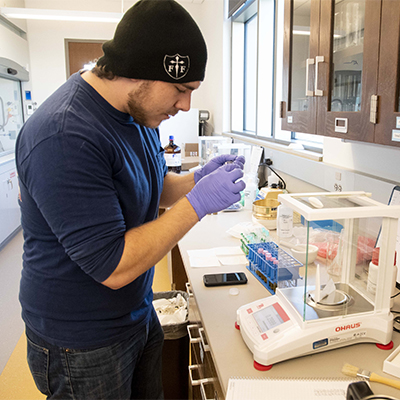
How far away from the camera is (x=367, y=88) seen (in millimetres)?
1053

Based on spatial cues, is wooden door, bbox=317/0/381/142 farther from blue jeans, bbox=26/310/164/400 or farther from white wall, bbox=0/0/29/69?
white wall, bbox=0/0/29/69

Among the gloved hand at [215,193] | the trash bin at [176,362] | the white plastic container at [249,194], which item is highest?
the gloved hand at [215,193]

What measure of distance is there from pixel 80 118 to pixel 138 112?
177 millimetres

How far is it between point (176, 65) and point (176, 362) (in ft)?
4.51

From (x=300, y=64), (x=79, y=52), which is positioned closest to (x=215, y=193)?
(x=300, y=64)

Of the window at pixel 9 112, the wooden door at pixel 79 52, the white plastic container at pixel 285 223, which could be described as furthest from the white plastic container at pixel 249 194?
the wooden door at pixel 79 52

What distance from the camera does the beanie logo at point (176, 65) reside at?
3.23 ft

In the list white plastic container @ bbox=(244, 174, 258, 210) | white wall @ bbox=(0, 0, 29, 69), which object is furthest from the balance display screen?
white wall @ bbox=(0, 0, 29, 69)

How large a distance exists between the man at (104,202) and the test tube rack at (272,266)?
0.88 feet

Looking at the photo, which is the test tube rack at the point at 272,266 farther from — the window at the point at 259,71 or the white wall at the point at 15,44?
the white wall at the point at 15,44

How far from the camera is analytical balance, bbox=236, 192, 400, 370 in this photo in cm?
96

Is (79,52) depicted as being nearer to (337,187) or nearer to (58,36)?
(58,36)

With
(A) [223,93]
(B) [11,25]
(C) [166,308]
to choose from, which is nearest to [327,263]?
(C) [166,308]

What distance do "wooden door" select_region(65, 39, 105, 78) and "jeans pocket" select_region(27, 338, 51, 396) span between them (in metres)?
5.34
